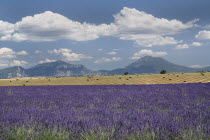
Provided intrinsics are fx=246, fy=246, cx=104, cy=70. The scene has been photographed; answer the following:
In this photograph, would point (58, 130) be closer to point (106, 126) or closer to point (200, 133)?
point (106, 126)

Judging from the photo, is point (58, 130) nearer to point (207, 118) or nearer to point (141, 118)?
point (141, 118)

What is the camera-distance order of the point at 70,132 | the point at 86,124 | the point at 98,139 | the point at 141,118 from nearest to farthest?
1. the point at 98,139
2. the point at 70,132
3. the point at 86,124
4. the point at 141,118

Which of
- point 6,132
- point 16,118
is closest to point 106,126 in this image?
point 6,132

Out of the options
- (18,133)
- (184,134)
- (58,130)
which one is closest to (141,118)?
(184,134)

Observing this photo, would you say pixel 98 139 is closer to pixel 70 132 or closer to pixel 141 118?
pixel 70 132

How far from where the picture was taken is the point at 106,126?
183 inches

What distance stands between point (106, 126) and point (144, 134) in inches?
31.8

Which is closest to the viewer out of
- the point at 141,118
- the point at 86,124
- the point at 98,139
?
the point at 98,139

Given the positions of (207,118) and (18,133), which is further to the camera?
(207,118)

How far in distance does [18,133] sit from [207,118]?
4030 mm

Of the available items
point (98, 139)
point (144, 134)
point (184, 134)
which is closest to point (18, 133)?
point (98, 139)

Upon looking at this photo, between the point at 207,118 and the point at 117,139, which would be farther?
the point at 207,118

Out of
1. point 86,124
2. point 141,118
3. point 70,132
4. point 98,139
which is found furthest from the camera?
point 141,118

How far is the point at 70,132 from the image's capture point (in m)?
4.40
